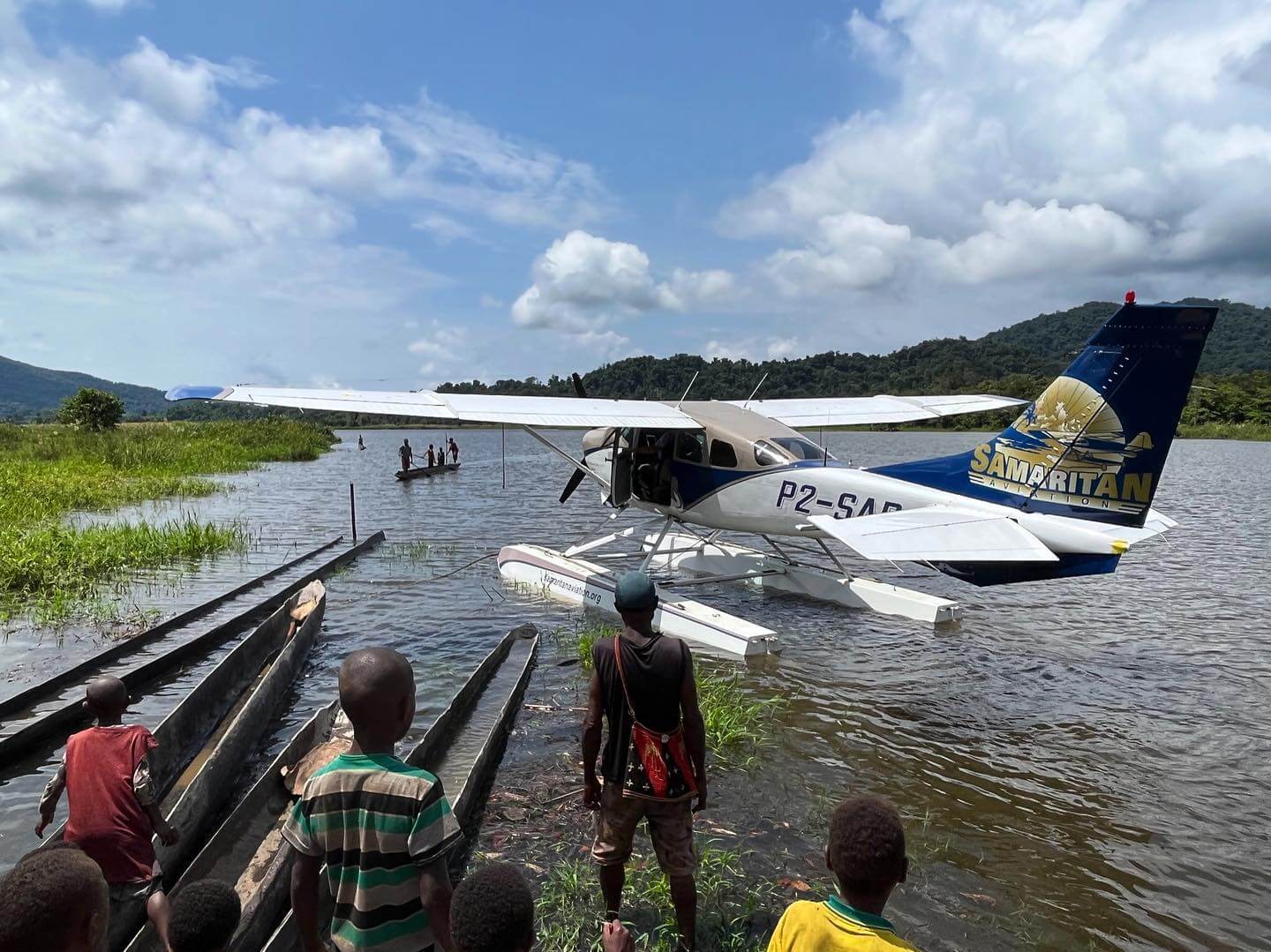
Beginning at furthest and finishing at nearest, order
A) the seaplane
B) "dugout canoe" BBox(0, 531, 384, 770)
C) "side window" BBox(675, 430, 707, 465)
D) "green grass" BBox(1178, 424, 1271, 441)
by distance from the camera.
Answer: "green grass" BBox(1178, 424, 1271, 441) → "side window" BBox(675, 430, 707, 465) → the seaplane → "dugout canoe" BBox(0, 531, 384, 770)

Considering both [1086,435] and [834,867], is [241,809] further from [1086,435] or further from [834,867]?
[1086,435]

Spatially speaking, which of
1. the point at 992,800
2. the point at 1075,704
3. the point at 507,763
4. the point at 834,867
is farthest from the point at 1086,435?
the point at 834,867

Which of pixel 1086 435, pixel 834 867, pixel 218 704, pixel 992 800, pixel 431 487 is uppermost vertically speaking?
pixel 1086 435

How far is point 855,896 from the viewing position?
2.14 metres

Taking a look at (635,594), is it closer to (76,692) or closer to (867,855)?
(867,855)

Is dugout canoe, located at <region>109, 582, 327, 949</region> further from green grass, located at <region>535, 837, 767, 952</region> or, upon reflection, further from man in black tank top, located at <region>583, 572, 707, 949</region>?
man in black tank top, located at <region>583, 572, 707, 949</region>

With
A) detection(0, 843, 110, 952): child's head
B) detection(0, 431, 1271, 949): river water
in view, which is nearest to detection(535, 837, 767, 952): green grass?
detection(0, 431, 1271, 949): river water

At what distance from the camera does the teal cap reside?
3549 mm

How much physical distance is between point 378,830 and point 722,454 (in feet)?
29.5

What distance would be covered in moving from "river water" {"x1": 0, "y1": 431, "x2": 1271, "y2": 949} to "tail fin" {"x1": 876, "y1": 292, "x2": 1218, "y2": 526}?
2.04 metres

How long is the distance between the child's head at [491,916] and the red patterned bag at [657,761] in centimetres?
156

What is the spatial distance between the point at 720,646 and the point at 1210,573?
1068cm

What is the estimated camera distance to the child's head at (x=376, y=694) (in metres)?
2.28

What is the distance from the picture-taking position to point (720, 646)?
9070mm
